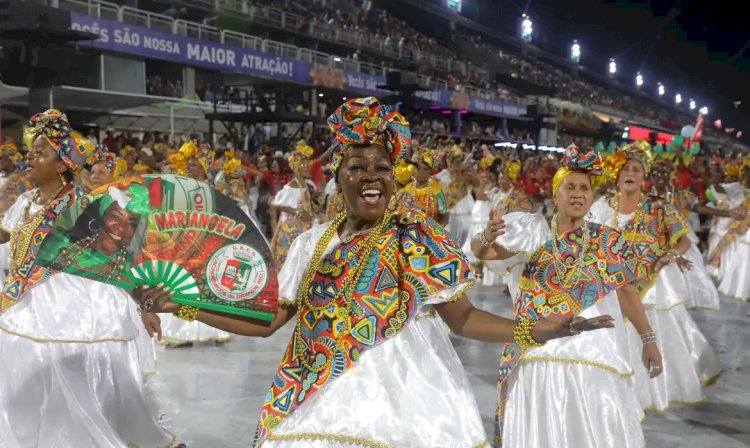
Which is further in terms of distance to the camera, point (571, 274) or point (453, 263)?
point (571, 274)

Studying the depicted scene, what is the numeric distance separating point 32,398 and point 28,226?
92 cm

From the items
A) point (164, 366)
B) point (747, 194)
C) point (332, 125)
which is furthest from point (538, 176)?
point (332, 125)

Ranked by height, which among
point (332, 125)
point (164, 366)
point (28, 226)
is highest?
point (332, 125)

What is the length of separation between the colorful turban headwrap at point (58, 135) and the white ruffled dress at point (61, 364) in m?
0.36

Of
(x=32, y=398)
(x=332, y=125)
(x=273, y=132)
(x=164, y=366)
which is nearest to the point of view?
(x=332, y=125)

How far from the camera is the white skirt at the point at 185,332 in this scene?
745cm

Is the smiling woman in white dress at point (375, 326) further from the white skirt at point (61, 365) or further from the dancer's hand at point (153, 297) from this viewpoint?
the white skirt at point (61, 365)

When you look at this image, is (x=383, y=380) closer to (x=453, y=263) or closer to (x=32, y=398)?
(x=453, y=263)

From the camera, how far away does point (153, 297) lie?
7.54ft

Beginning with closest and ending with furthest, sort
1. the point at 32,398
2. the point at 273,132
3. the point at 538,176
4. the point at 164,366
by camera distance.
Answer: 1. the point at 32,398
2. the point at 164,366
3. the point at 538,176
4. the point at 273,132

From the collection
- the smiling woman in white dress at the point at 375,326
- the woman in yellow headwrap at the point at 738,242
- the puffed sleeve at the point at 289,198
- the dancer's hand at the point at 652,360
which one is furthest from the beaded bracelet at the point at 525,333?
the woman in yellow headwrap at the point at 738,242

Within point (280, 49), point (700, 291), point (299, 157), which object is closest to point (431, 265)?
point (299, 157)

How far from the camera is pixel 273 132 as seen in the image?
23.7 metres

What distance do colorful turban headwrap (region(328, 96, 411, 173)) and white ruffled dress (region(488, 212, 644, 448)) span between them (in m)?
1.64
